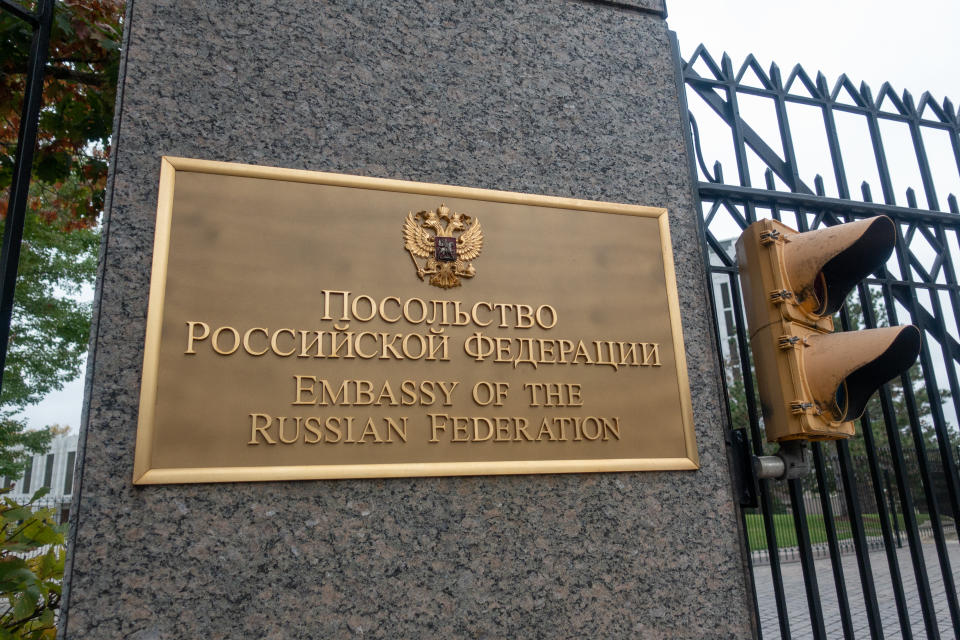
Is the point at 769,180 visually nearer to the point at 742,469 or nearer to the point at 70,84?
the point at 742,469

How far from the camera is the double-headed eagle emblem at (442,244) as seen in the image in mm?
2559

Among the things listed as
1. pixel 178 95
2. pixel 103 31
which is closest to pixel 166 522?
pixel 178 95

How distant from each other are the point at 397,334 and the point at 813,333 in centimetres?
173

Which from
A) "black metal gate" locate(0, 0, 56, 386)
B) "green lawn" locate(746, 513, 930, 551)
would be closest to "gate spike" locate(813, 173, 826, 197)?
"black metal gate" locate(0, 0, 56, 386)

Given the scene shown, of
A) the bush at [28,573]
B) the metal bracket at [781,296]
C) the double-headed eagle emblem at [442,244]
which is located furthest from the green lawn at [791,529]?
the bush at [28,573]

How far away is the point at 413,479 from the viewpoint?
2.33 m

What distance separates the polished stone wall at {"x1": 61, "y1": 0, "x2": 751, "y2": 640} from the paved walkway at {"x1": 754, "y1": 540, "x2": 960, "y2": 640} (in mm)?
5581

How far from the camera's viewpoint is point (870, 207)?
11.3 feet

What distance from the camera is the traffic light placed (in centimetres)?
263

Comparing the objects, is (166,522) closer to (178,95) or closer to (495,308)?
(495,308)

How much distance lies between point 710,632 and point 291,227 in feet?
6.97

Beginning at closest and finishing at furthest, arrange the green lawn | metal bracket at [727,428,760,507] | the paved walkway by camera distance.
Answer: metal bracket at [727,428,760,507] < the paved walkway < the green lawn

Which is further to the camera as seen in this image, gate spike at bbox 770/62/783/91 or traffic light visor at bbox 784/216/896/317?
gate spike at bbox 770/62/783/91

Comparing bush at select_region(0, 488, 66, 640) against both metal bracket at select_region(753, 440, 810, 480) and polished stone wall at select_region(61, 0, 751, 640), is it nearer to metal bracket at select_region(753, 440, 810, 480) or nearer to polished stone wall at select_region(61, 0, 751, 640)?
polished stone wall at select_region(61, 0, 751, 640)
